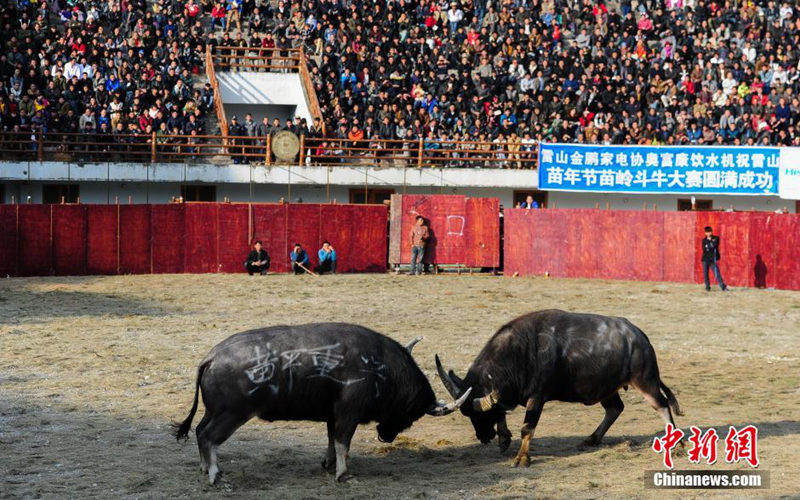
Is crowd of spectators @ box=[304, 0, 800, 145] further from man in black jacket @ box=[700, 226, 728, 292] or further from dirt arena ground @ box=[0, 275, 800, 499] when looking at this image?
dirt arena ground @ box=[0, 275, 800, 499]

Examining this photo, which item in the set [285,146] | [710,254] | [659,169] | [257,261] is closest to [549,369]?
[710,254]

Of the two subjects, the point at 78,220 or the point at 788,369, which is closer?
the point at 788,369

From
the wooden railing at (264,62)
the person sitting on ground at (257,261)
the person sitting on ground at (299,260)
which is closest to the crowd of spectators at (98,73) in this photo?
the wooden railing at (264,62)

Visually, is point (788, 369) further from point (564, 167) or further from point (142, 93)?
point (142, 93)

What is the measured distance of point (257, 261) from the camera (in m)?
35.1

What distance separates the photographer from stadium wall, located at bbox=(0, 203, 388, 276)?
114 ft

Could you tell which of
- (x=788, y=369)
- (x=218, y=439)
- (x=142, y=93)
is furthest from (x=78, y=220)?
(x=218, y=439)

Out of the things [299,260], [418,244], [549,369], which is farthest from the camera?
[418,244]

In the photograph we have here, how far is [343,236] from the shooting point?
37312mm

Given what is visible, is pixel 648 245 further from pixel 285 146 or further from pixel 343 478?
pixel 343 478

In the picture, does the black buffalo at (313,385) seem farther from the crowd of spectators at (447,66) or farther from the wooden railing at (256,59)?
the wooden railing at (256,59)

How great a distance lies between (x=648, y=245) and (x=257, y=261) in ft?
37.7

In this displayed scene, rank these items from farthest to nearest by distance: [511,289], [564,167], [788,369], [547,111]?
[547,111], [564,167], [511,289], [788,369]

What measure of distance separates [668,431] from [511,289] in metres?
18.7
